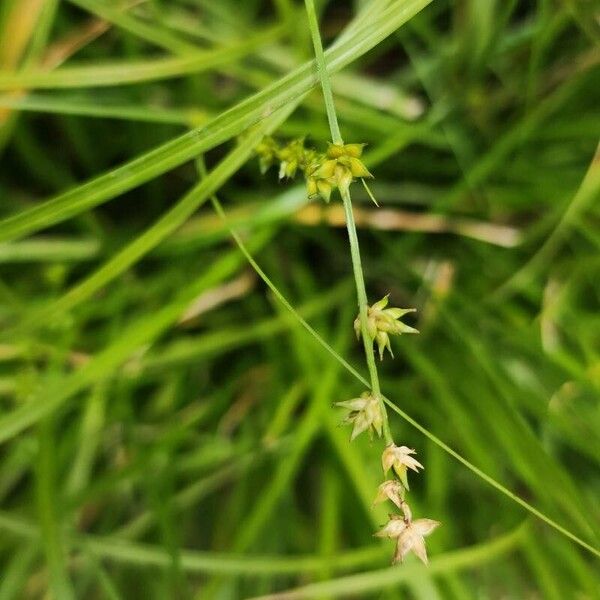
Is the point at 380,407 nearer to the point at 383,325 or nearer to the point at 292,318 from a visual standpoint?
the point at 383,325

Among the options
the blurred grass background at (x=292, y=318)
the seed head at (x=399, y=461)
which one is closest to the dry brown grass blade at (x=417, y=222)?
the blurred grass background at (x=292, y=318)

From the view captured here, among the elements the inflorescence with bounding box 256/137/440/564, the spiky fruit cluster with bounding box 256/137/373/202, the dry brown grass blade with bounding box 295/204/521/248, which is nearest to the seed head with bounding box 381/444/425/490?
the inflorescence with bounding box 256/137/440/564

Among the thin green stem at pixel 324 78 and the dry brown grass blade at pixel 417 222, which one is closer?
the thin green stem at pixel 324 78

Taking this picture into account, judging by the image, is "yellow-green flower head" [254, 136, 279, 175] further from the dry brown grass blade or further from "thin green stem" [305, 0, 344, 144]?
the dry brown grass blade

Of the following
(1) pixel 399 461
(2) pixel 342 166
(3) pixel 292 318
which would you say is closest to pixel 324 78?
(2) pixel 342 166

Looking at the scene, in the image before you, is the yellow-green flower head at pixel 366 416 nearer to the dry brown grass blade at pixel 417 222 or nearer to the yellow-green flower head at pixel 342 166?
the yellow-green flower head at pixel 342 166

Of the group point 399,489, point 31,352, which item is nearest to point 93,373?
point 31,352

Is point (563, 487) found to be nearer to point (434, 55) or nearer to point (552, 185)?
Answer: point (552, 185)

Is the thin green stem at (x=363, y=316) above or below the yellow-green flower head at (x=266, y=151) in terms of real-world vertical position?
below
